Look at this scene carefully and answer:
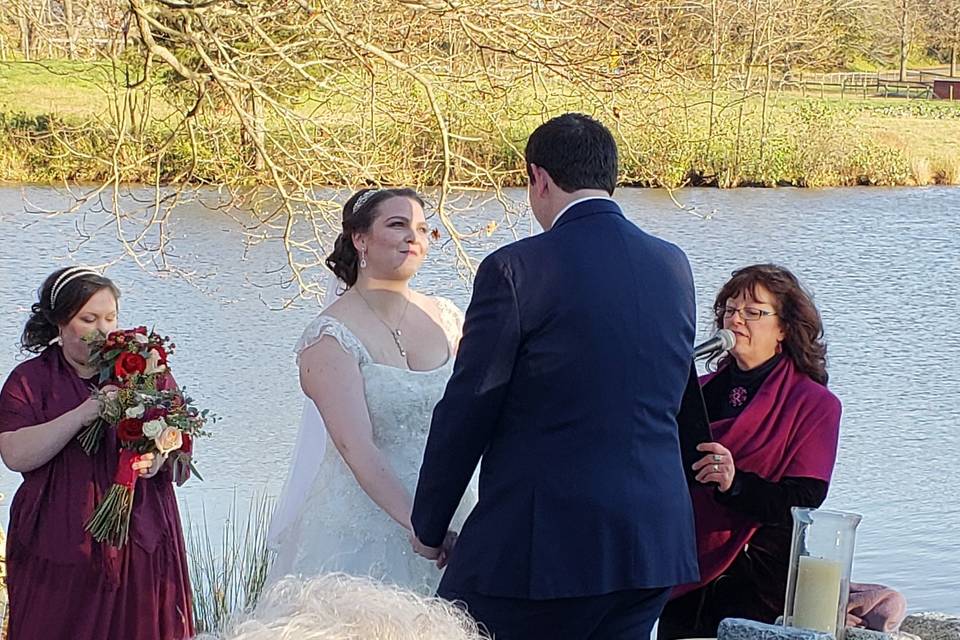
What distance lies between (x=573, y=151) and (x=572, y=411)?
0.51 meters

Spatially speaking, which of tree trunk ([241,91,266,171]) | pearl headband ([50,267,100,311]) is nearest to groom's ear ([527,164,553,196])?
pearl headband ([50,267,100,311])

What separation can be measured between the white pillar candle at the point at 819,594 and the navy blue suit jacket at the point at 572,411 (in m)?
0.26

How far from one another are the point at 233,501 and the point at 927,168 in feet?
53.6

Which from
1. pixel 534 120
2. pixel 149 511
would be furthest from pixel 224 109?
pixel 149 511

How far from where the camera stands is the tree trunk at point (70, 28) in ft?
20.0

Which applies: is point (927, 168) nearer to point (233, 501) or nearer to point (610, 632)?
point (233, 501)

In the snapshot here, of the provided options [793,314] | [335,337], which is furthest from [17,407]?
[793,314]

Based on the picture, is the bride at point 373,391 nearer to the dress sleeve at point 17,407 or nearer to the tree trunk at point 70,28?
the dress sleeve at point 17,407

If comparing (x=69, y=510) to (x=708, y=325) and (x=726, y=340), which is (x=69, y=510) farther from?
(x=708, y=325)

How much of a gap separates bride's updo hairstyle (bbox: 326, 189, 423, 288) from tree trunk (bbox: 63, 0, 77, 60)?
118 inches

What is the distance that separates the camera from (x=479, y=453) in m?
2.75

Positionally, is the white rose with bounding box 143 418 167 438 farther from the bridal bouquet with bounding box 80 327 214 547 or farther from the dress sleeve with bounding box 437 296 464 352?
the dress sleeve with bounding box 437 296 464 352

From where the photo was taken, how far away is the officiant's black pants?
2.75 m

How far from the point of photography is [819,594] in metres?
2.68
